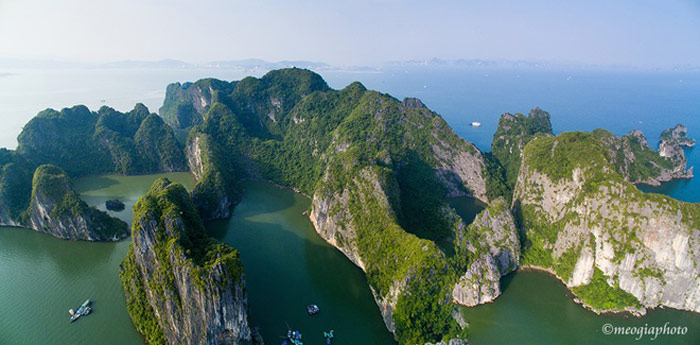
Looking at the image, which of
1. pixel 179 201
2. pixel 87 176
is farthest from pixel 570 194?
pixel 87 176

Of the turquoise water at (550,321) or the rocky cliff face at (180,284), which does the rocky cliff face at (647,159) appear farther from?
the rocky cliff face at (180,284)

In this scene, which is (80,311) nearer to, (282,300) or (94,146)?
(282,300)

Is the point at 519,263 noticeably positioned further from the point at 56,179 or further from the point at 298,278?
the point at 56,179

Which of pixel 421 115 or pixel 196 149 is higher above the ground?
pixel 421 115

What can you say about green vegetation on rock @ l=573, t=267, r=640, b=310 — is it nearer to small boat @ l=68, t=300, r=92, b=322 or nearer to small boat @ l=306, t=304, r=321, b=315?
small boat @ l=306, t=304, r=321, b=315

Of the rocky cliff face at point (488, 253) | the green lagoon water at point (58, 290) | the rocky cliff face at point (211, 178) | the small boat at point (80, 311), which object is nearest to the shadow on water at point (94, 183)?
the rocky cliff face at point (211, 178)
